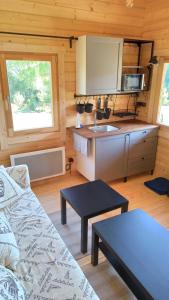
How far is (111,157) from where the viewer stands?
310 cm

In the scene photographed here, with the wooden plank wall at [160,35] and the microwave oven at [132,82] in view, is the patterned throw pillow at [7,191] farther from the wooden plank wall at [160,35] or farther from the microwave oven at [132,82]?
the wooden plank wall at [160,35]

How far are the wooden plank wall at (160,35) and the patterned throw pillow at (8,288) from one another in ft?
9.51

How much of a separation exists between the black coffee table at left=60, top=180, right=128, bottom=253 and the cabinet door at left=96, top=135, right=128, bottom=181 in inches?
26.1

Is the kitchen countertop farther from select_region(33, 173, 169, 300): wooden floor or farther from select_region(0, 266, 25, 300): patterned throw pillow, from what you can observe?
select_region(0, 266, 25, 300): patterned throw pillow

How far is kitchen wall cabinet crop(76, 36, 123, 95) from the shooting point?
2809 mm

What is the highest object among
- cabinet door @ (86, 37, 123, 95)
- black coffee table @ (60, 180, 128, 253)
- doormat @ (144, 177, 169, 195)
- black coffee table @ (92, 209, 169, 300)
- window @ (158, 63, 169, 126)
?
cabinet door @ (86, 37, 123, 95)

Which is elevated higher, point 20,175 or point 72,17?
point 72,17

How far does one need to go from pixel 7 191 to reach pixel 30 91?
157cm

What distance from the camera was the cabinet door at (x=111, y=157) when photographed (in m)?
2.97

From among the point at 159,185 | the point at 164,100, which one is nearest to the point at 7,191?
the point at 159,185

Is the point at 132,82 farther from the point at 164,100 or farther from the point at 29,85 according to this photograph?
the point at 29,85

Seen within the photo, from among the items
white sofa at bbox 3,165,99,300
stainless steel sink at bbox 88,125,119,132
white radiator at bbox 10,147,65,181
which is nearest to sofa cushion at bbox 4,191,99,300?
white sofa at bbox 3,165,99,300

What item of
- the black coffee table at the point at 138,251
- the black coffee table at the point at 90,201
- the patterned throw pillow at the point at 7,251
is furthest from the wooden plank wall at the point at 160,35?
the patterned throw pillow at the point at 7,251

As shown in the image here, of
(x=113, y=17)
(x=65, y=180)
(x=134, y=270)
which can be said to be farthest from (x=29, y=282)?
(x=113, y=17)
